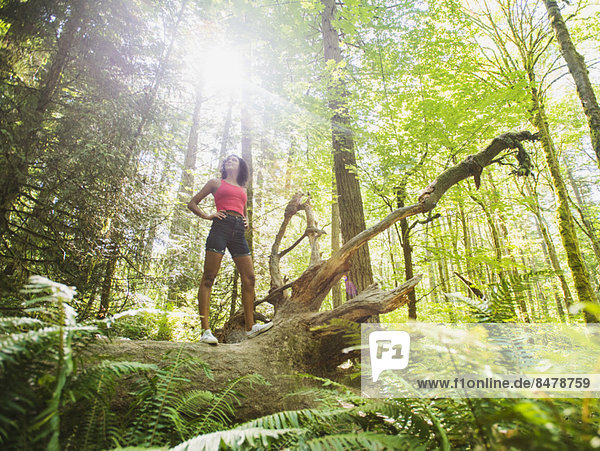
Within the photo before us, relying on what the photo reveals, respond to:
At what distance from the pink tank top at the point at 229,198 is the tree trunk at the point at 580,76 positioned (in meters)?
6.05

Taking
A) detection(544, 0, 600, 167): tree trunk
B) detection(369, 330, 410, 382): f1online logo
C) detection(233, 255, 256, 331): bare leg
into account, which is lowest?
detection(369, 330, 410, 382): f1online logo

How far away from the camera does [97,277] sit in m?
4.89

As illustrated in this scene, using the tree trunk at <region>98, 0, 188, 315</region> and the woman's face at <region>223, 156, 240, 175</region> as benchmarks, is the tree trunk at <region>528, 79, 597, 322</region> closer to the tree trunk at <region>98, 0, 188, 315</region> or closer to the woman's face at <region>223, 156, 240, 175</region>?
the woman's face at <region>223, 156, 240, 175</region>

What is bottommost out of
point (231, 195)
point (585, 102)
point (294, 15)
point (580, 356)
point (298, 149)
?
point (580, 356)

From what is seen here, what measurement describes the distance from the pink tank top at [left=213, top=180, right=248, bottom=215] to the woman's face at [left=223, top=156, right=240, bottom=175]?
→ 270mm

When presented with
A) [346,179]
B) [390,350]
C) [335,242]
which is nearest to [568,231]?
[346,179]

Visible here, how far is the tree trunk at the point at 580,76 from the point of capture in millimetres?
4839

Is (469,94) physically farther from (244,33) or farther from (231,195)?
(244,33)

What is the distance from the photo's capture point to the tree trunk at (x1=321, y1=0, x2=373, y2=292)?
475 centimetres

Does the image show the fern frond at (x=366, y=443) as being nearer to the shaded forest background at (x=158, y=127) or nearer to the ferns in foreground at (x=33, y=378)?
the ferns in foreground at (x=33, y=378)

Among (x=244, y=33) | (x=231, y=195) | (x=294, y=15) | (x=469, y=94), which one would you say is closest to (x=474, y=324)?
(x=231, y=195)

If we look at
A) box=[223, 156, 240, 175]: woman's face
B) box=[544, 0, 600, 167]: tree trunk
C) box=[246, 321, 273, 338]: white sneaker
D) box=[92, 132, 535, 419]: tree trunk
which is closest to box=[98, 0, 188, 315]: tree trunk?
box=[223, 156, 240, 175]: woman's face

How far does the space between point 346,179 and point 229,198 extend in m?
2.65

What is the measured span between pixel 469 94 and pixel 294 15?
4.94 m
